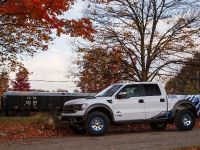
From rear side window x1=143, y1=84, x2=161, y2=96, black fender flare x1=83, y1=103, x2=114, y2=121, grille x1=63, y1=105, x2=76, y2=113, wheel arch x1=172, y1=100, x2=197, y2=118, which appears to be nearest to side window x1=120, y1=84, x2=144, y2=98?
rear side window x1=143, y1=84, x2=161, y2=96

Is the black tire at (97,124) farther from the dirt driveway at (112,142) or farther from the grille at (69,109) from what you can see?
the grille at (69,109)

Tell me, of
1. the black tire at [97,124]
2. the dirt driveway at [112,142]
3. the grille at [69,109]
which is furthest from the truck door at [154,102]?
the grille at [69,109]

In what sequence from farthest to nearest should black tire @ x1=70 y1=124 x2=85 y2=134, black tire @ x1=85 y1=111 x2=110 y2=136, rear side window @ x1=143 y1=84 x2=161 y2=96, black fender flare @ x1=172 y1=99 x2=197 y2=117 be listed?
black fender flare @ x1=172 y1=99 x2=197 y2=117 < rear side window @ x1=143 y1=84 x2=161 y2=96 < black tire @ x1=70 y1=124 x2=85 y2=134 < black tire @ x1=85 y1=111 x2=110 y2=136

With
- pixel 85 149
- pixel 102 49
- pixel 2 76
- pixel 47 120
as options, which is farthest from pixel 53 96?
pixel 85 149

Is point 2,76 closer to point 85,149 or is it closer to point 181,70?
point 181,70

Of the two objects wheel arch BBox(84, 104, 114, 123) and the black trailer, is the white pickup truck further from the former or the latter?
the black trailer

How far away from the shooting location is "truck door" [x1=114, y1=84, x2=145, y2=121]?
1975 cm

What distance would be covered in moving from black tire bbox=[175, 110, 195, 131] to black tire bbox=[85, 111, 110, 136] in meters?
3.39

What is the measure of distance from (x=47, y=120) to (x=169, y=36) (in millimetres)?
11902

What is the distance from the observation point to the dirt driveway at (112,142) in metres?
15.5

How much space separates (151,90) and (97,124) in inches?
123

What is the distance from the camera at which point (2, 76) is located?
36.4 meters

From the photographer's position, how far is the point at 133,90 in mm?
20438

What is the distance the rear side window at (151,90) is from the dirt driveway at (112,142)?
2.18 m
